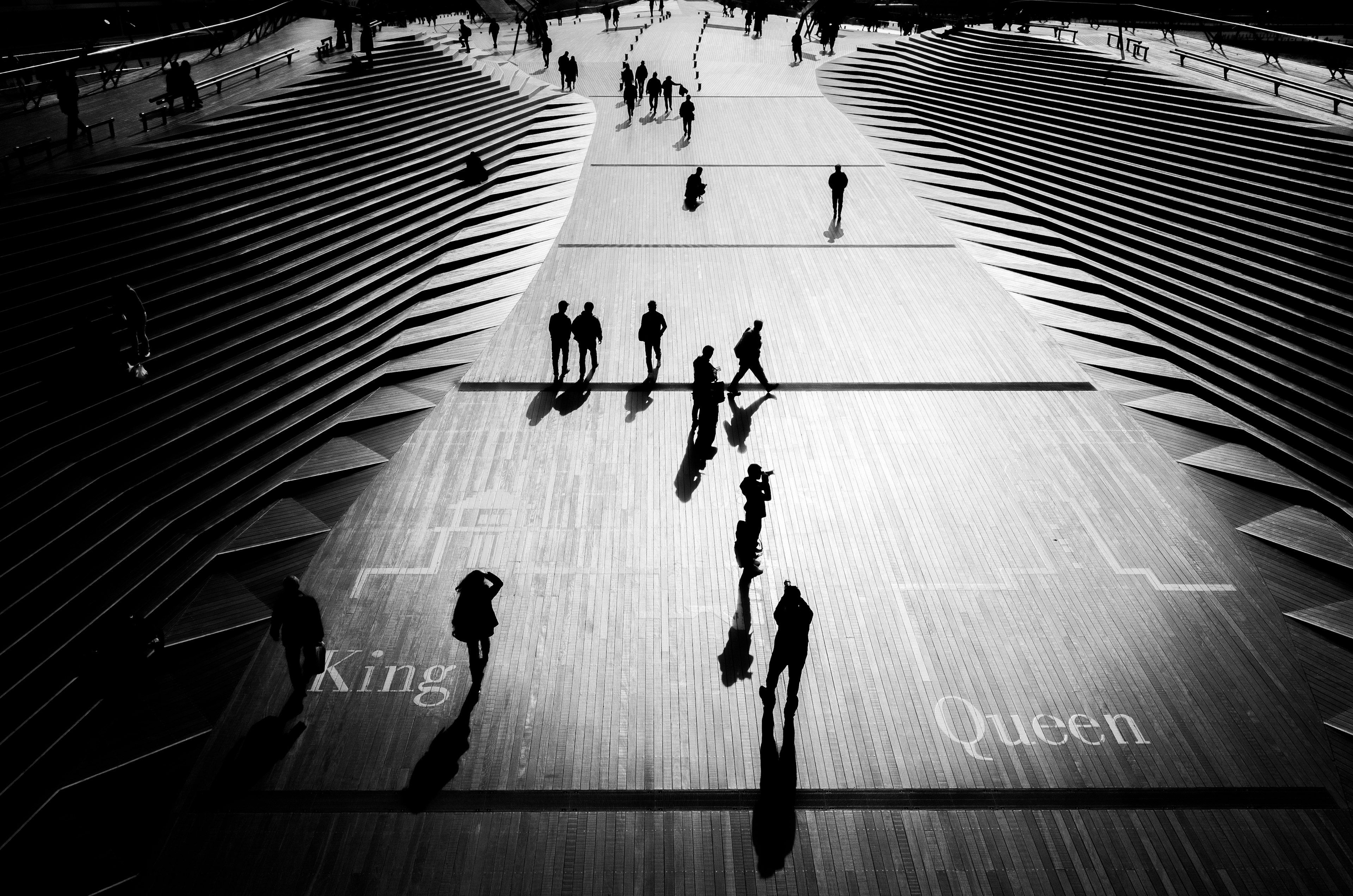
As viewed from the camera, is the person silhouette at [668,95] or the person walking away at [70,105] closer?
the person walking away at [70,105]

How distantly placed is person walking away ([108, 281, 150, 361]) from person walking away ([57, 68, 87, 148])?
20.8 feet

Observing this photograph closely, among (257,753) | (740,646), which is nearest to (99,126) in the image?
(257,753)

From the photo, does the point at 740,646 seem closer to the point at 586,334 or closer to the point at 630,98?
the point at 586,334

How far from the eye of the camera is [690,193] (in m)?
21.3

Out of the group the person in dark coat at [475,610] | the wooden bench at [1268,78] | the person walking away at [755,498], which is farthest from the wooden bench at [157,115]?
the wooden bench at [1268,78]

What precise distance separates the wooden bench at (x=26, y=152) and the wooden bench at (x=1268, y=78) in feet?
85.6

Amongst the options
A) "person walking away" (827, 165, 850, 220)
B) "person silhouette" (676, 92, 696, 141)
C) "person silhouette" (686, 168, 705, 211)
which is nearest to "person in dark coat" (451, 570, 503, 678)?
"person walking away" (827, 165, 850, 220)

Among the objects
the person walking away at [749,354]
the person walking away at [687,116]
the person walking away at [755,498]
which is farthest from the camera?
the person walking away at [687,116]

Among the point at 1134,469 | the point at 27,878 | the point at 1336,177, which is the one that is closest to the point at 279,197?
the point at 27,878

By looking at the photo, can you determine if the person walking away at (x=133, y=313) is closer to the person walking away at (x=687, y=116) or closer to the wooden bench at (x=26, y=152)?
the wooden bench at (x=26, y=152)

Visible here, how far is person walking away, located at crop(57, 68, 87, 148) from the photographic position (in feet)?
51.1

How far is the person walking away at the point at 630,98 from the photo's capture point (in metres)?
28.1

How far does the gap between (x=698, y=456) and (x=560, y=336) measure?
10.4ft

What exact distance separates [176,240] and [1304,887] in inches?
658
